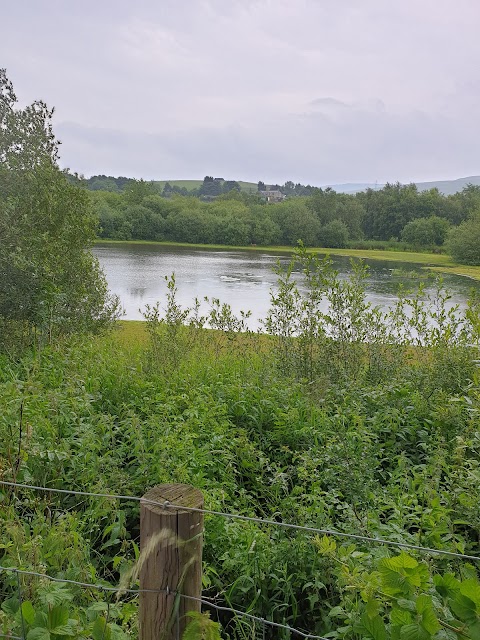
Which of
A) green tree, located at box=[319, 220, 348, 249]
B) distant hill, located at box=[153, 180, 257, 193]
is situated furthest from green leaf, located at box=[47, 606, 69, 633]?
distant hill, located at box=[153, 180, 257, 193]

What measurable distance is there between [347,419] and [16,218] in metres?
5.67

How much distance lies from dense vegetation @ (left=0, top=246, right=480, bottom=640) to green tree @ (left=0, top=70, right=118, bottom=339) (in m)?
1.57

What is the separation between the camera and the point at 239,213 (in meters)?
81.2

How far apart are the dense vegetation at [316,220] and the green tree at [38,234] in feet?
199

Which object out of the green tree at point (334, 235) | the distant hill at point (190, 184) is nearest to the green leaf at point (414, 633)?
the green tree at point (334, 235)

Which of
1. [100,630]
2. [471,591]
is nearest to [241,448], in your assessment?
[100,630]

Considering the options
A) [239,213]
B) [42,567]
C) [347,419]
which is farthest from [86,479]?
[239,213]

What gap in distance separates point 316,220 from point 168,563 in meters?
74.3

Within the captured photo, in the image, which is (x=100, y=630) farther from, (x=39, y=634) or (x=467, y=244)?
A: (x=467, y=244)

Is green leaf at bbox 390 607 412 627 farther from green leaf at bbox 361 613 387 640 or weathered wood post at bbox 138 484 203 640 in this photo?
weathered wood post at bbox 138 484 203 640

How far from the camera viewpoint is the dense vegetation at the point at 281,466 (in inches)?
86.5

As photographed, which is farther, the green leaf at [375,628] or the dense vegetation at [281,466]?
the dense vegetation at [281,466]

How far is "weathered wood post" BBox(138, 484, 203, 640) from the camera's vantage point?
1.52 metres

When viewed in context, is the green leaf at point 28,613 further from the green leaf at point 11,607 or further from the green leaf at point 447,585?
the green leaf at point 447,585
